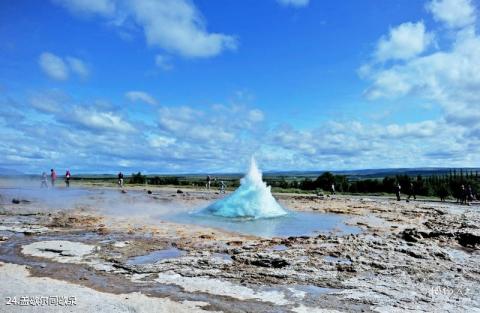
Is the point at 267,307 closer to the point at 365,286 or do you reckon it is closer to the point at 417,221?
the point at 365,286

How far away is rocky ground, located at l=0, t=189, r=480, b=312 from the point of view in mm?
7434

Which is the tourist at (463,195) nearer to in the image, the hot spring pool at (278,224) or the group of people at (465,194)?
the group of people at (465,194)

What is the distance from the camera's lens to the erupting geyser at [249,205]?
839 inches

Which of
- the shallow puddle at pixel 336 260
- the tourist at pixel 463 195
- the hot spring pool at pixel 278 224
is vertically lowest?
the shallow puddle at pixel 336 260

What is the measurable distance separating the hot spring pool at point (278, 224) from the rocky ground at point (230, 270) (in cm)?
141

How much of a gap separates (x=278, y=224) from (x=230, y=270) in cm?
918

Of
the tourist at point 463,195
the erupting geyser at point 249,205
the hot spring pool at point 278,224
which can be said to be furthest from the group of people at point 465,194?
the erupting geyser at point 249,205

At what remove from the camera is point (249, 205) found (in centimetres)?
2181

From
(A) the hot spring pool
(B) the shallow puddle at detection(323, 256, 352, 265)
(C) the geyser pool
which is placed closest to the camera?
(B) the shallow puddle at detection(323, 256, 352, 265)

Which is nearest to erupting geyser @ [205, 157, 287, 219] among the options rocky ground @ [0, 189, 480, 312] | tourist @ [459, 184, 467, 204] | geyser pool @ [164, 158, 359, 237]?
geyser pool @ [164, 158, 359, 237]

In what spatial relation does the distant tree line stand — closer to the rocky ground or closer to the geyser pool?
the geyser pool

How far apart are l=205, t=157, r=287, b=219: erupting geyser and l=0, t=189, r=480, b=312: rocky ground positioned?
5.52 meters

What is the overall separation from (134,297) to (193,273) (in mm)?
1931

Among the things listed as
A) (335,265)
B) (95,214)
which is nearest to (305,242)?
(335,265)
